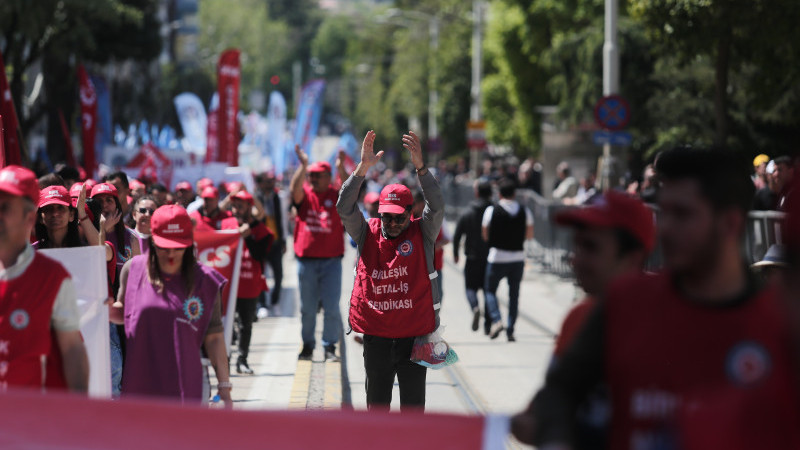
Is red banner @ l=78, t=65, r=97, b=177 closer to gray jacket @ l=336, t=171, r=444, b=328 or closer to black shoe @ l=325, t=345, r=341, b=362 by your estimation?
black shoe @ l=325, t=345, r=341, b=362

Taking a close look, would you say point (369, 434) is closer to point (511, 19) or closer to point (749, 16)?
point (749, 16)

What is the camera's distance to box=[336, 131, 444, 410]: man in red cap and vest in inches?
302

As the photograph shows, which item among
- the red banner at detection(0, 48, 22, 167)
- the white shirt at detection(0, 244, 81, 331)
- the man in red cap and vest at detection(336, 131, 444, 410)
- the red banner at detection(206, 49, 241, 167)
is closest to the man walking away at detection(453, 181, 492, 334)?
the red banner at detection(0, 48, 22, 167)

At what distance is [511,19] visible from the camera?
142 ft

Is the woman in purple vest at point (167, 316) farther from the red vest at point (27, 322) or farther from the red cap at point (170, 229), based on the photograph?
the red vest at point (27, 322)

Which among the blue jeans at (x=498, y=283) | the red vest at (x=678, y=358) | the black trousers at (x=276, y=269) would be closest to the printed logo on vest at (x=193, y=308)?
the red vest at (x=678, y=358)

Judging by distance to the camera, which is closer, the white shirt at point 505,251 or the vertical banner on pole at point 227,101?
the white shirt at point 505,251

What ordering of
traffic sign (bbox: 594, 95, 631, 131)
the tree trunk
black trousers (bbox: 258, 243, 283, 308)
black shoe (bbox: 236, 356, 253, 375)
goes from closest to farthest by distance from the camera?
black shoe (bbox: 236, 356, 253, 375)
black trousers (bbox: 258, 243, 283, 308)
the tree trunk
traffic sign (bbox: 594, 95, 631, 131)

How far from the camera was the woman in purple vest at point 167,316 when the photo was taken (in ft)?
18.4

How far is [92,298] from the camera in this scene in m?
5.70

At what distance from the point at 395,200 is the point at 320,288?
187 inches

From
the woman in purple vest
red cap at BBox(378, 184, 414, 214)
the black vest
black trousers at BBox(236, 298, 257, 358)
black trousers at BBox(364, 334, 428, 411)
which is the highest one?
red cap at BBox(378, 184, 414, 214)

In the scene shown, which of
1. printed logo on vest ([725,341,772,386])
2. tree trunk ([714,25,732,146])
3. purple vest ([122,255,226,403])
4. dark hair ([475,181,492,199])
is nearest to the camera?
printed logo on vest ([725,341,772,386])

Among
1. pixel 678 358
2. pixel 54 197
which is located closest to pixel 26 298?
pixel 54 197
